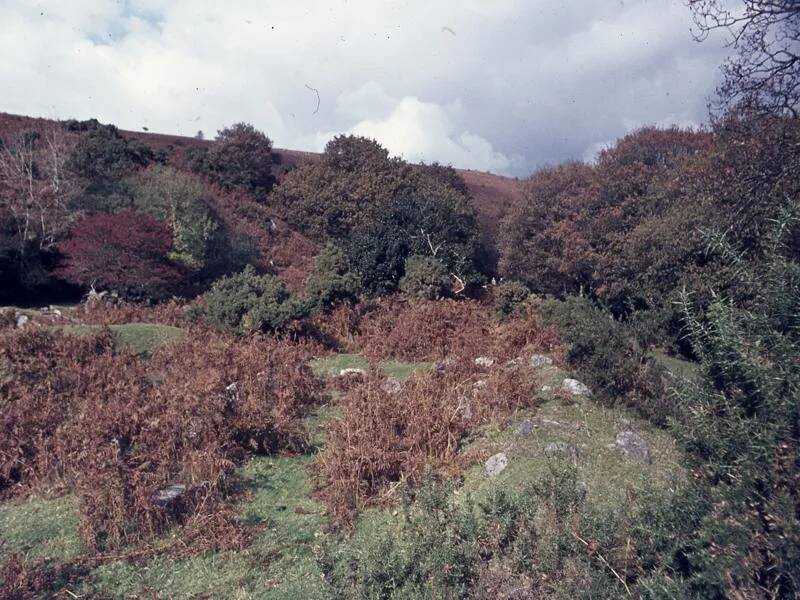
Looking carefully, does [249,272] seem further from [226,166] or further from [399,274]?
[226,166]

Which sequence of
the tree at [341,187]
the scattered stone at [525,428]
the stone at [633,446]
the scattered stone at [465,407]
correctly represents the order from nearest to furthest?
the stone at [633,446]
the scattered stone at [525,428]
the scattered stone at [465,407]
the tree at [341,187]

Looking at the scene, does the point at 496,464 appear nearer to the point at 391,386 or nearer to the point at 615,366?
the point at 615,366

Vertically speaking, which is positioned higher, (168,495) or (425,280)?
(425,280)

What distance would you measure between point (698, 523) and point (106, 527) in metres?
4.57

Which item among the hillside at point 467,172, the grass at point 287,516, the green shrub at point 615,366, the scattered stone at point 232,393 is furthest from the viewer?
the hillside at point 467,172

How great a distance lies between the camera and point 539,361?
30.8ft

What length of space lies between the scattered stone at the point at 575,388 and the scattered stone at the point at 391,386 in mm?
2081

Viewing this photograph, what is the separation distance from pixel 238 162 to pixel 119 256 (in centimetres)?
1505

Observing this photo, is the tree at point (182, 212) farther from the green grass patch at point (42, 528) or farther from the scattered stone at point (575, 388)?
the scattered stone at point (575, 388)

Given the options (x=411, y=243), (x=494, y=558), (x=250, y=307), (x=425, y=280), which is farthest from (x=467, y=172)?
(x=494, y=558)

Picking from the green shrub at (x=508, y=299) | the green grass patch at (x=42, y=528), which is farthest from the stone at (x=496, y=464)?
the green shrub at (x=508, y=299)

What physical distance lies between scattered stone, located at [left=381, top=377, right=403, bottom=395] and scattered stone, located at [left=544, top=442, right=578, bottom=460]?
2.47 m

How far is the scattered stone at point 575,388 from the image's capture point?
25.5 ft

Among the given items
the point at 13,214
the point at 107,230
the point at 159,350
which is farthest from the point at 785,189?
the point at 13,214
